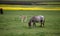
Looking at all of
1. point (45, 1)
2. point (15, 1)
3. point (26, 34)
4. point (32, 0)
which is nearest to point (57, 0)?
point (45, 1)

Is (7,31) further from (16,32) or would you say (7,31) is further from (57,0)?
(57,0)

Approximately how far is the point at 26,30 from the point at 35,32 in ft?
0.96

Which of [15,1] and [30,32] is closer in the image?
[30,32]

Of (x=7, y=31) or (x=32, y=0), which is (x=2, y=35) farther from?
(x=32, y=0)

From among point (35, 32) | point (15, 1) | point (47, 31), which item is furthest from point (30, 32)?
point (15, 1)

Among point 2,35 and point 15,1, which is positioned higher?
point 15,1

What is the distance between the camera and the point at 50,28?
5754mm

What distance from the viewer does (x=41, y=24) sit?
19.0 feet

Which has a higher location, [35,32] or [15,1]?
[15,1]

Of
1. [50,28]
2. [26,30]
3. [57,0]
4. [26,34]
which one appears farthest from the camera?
[57,0]

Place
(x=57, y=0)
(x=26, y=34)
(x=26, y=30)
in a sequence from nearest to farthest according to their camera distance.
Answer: (x=26, y=34) < (x=26, y=30) < (x=57, y=0)

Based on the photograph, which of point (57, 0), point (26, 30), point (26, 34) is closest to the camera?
point (26, 34)

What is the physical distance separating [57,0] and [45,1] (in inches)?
35.2

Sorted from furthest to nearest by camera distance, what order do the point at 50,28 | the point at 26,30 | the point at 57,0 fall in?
the point at 57,0, the point at 50,28, the point at 26,30
